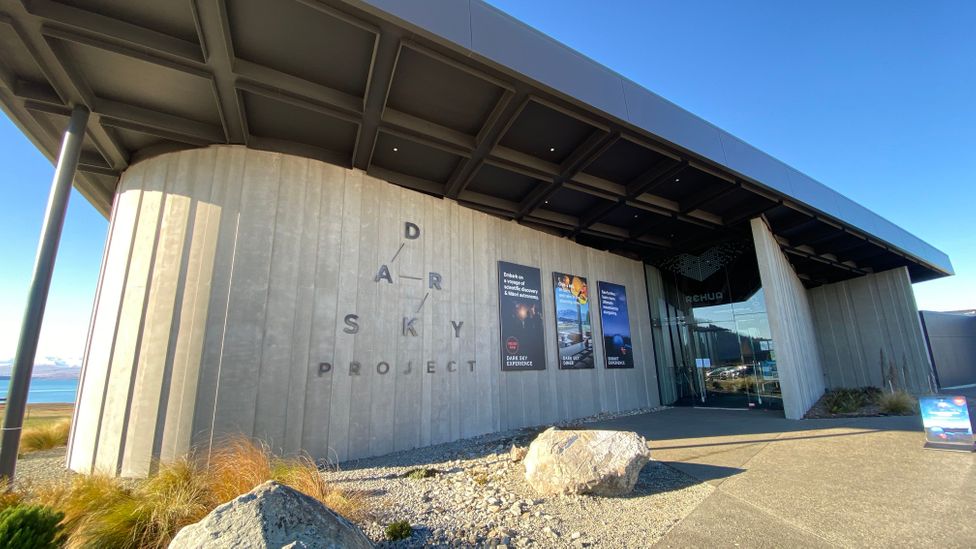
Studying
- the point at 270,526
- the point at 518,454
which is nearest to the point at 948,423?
the point at 518,454

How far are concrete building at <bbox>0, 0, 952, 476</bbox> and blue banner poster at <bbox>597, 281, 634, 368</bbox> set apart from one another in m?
1.21

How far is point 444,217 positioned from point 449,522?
745 centimetres

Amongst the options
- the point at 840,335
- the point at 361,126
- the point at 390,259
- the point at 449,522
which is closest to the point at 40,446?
the point at 390,259

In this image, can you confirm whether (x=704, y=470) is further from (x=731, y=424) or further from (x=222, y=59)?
(x=222, y=59)

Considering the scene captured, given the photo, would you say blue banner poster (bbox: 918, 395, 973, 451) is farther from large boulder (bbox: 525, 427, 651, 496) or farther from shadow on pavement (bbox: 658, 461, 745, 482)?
large boulder (bbox: 525, 427, 651, 496)

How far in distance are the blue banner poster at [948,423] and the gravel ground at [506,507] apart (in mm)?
4736

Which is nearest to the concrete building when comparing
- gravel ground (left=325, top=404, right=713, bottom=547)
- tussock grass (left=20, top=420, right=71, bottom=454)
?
gravel ground (left=325, top=404, right=713, bottom=547)

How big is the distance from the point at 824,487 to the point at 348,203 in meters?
9.33

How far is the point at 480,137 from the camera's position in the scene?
8055 millimetres

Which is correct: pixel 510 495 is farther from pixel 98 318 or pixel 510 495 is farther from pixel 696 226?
Result: pixel 696 226

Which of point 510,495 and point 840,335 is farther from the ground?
point 840,335

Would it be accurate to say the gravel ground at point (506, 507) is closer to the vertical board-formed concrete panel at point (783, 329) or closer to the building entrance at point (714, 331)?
the vertical board-formed concrete panel at point (783, 329)

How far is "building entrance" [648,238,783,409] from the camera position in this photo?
13.4 meters

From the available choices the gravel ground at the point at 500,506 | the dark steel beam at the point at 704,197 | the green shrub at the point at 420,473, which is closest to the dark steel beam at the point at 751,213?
the dark steel beam at the point at 704,197
